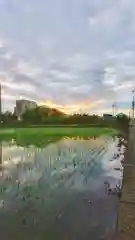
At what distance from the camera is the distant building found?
1276 millimetres

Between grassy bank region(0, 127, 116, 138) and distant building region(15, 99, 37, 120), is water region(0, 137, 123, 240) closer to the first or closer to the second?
grassy bank region(0, 127, 116, 138)

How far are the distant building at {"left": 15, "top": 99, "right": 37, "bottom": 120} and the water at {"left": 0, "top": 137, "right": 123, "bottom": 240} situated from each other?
147mm

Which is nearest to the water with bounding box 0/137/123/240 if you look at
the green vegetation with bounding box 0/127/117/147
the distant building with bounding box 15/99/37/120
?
the green vegetation with bounding box 0/127/117/147

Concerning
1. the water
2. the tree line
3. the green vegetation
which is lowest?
the water

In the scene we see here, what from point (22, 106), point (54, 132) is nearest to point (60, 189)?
point (54, 132)

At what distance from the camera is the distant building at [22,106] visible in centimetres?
128

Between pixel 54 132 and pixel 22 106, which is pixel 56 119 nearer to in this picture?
pixel 54 132

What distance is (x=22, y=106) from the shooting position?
129 centimetres

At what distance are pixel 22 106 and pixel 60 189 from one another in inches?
16.9

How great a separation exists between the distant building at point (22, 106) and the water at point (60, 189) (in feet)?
0.48

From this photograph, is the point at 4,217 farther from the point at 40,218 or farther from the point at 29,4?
the point at 29,4

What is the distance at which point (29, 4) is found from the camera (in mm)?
1217

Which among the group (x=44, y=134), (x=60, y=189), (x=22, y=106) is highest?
(x=22, y=106)

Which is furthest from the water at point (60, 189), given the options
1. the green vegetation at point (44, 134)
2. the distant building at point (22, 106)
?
the distant building at point (22, 106)
